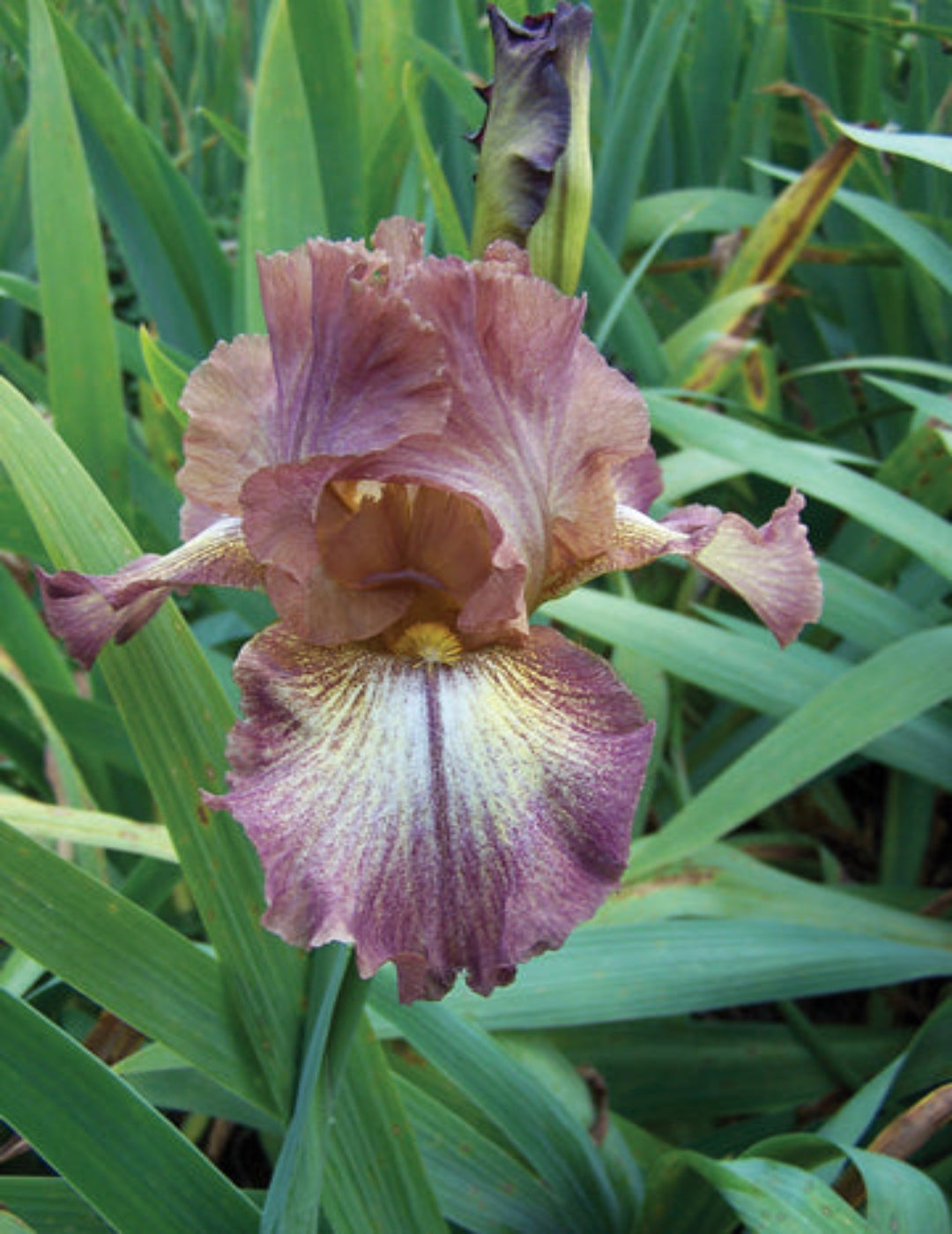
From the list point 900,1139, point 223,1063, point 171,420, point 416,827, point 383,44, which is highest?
point 383,44

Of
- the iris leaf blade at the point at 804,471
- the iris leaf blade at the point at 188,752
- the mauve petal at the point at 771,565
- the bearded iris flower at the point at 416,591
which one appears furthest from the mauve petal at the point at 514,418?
the iris leaf blade at the point at 804,471

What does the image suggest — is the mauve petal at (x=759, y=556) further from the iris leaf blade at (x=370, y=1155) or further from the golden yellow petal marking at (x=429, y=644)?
the iris leaf blade at (x=370, y=1155)

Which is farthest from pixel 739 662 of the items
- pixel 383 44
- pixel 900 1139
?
pixel 383 44

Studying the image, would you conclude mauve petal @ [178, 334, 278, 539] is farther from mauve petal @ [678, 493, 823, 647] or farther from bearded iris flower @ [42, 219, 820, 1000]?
mauve petal @ [678, 493, 823, 647]

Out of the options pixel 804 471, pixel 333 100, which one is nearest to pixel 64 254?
pixel 333 100

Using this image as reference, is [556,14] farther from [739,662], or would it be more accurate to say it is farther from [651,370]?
[651,370]

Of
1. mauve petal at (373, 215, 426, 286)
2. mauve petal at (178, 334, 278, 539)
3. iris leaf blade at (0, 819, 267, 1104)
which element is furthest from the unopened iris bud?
iris leaf blade at (0, 819, 267, 1104)

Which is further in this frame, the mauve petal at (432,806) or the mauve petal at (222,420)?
the mauve petal at (222,420)
